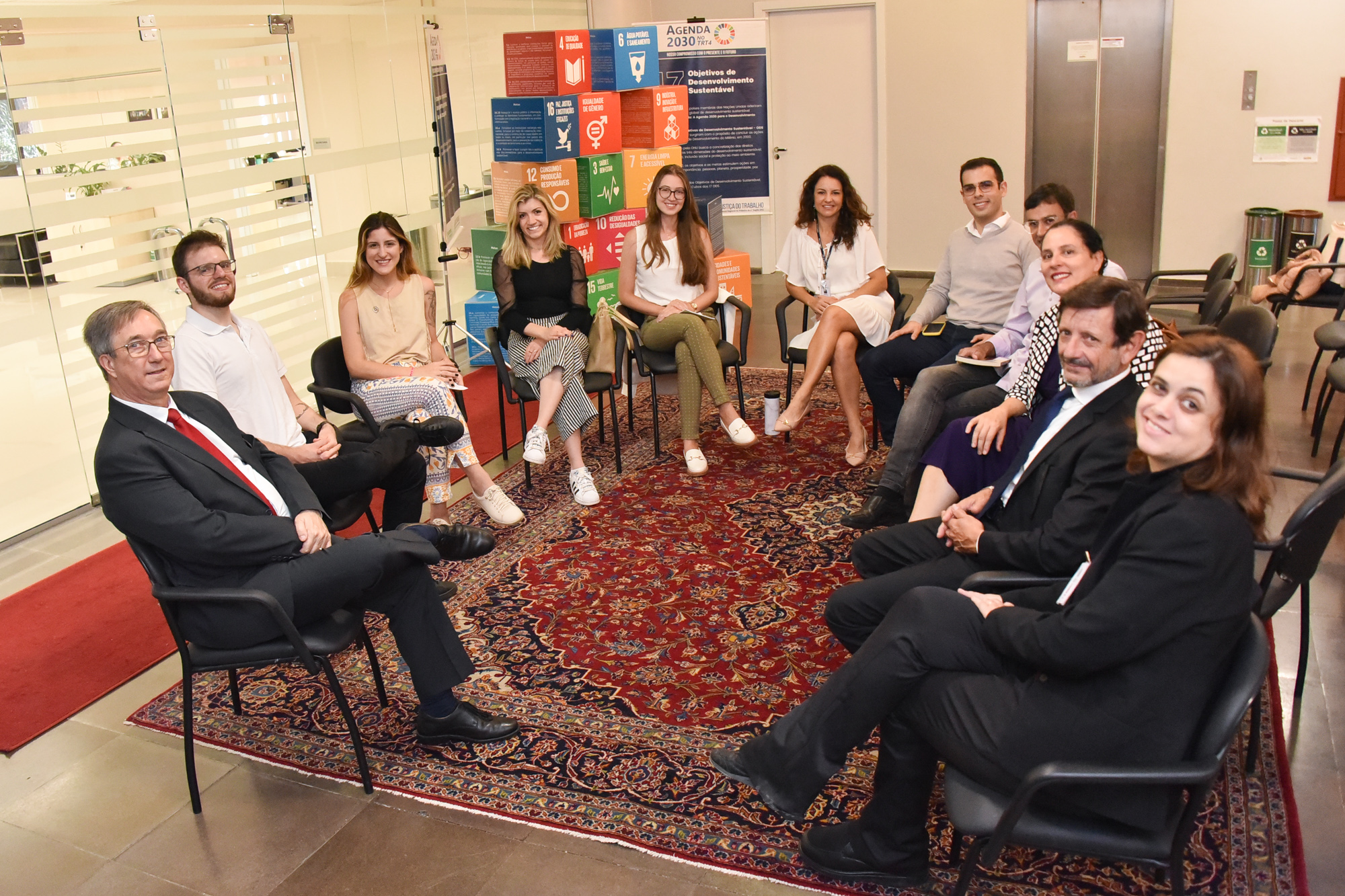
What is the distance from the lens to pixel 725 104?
828 centimetres

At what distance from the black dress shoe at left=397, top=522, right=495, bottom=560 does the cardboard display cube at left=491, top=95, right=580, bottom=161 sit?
9.51ft

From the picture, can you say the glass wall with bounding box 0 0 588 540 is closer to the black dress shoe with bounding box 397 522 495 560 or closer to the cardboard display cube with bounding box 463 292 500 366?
the cardboard display cube with bounding box 463 292 500 366

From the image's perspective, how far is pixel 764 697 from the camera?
→ 3.22 meters

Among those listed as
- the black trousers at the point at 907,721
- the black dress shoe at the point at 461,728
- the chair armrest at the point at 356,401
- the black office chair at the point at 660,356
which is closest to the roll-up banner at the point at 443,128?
the black office chair at the point at 660,356

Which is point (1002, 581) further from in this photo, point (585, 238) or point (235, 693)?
point (585, 238)

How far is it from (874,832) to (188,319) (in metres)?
2.83

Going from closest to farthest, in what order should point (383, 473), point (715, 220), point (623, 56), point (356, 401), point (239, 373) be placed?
1. point (239, 373)
2. point (383, 473)
3. point (356, 401)
4. point (623, 56)
5. point (715, 220)

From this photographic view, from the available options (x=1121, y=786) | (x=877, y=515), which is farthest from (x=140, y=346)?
(x=877, y=515)

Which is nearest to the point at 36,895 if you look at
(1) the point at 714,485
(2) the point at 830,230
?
(1) the point at 714,485

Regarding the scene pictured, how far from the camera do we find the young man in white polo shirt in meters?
3.62

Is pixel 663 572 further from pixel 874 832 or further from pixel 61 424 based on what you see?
pixel 61 424

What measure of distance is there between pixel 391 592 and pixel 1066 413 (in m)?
1.93

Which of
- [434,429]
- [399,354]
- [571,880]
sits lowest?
[571,880]

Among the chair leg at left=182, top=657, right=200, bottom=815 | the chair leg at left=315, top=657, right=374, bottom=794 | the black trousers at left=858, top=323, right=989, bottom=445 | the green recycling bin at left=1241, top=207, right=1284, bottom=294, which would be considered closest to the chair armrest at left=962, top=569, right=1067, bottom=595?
the chair leg at left=315, top=657, right=374, bottom=794
